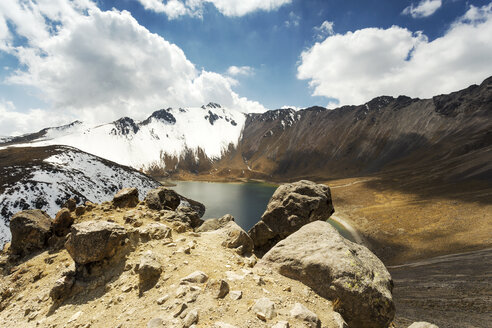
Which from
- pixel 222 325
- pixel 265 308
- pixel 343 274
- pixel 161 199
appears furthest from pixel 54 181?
pixel 343 274

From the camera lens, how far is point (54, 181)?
6388 centimetres

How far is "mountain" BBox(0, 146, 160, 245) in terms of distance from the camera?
5184 cm

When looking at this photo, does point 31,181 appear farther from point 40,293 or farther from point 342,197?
point 342,197

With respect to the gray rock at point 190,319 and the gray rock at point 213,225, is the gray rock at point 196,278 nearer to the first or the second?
the gray rock at point 190,319

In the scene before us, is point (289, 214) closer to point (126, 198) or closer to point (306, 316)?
point (126, 198)

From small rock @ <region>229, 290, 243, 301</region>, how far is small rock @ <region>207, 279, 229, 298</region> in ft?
0.58

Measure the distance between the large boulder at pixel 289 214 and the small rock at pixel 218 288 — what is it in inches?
677

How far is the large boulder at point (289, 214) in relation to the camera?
24.3m

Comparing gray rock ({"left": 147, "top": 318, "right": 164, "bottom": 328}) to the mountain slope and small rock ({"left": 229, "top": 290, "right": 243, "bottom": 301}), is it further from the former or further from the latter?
the mountain slope

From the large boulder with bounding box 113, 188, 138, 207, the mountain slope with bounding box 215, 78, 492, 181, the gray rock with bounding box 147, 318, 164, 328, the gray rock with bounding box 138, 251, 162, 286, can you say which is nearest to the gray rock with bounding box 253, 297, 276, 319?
the gray rock with bounding box 147, 318, 164, 328

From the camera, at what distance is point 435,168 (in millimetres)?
101062

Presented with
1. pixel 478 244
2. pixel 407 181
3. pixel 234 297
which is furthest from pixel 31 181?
pixel 407 181

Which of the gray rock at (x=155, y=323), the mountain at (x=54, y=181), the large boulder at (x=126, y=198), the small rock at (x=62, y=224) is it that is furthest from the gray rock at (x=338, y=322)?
the mountain at (x=54, y=181)

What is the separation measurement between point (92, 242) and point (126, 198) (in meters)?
7.05
